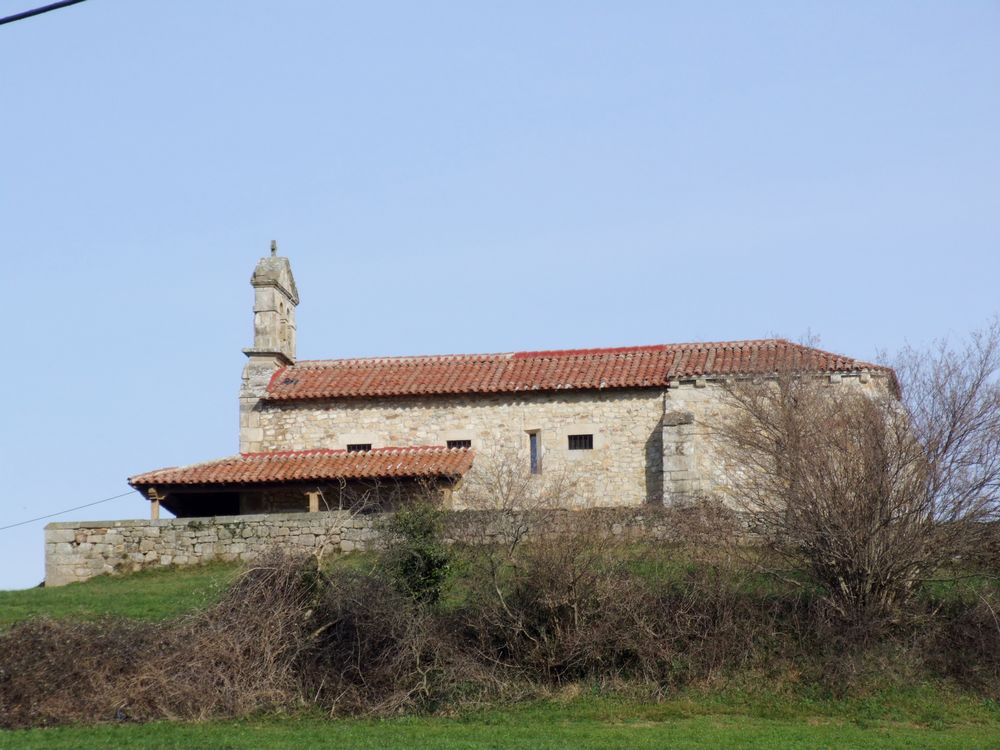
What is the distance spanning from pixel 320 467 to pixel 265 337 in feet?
16.1

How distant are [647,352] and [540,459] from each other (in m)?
3.67

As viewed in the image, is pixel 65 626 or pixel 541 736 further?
pixel 65 626

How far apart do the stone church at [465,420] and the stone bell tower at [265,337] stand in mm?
33

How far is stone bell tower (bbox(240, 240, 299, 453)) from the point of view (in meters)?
30.2

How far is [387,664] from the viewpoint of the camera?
1914cm

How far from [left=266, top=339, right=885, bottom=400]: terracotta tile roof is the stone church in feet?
0.14

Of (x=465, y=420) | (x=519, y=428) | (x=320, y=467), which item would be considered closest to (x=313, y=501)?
(x=320, y=467)

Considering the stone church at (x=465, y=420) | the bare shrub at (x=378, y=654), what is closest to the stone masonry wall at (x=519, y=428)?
the stone church at (x=465, y=420)

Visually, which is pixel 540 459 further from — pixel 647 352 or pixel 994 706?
pixel 994 706

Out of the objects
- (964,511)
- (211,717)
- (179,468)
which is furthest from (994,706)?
(179,468)

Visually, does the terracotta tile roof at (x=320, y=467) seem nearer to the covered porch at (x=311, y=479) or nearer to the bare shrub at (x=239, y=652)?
the covered porch at (x=311, y=479)

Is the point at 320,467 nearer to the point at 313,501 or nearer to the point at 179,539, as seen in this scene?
the point at 313,501

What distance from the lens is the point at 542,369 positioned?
30.0 metres

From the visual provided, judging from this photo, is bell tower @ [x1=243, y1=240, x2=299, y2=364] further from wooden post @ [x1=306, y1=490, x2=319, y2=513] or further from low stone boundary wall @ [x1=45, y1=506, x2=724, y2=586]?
low stone boundary wall @ [x1=45, y1=506, x2=724, y2=586]
